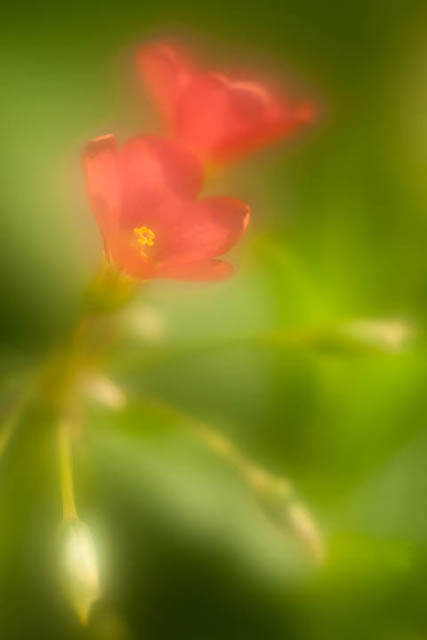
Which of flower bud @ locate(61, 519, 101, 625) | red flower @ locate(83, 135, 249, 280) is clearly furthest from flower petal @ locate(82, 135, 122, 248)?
flower bud @ locate(61, 519, 101, 625)

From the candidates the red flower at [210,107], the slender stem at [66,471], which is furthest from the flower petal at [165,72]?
the slender stem at [66,471]

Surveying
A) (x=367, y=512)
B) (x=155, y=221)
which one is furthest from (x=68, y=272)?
(x=367, y=512)

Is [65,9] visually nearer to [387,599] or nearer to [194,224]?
[194,224]

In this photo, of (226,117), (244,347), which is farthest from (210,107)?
(244,347)

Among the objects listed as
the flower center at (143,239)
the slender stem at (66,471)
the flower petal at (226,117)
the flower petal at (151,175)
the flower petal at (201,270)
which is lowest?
the slender stem at (66,471)

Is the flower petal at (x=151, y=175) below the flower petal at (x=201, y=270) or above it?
above

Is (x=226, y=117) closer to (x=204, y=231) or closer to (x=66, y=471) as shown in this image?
(x=204, y=231)

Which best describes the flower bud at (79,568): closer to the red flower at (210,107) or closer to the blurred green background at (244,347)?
the blurred green background at (244,347)
